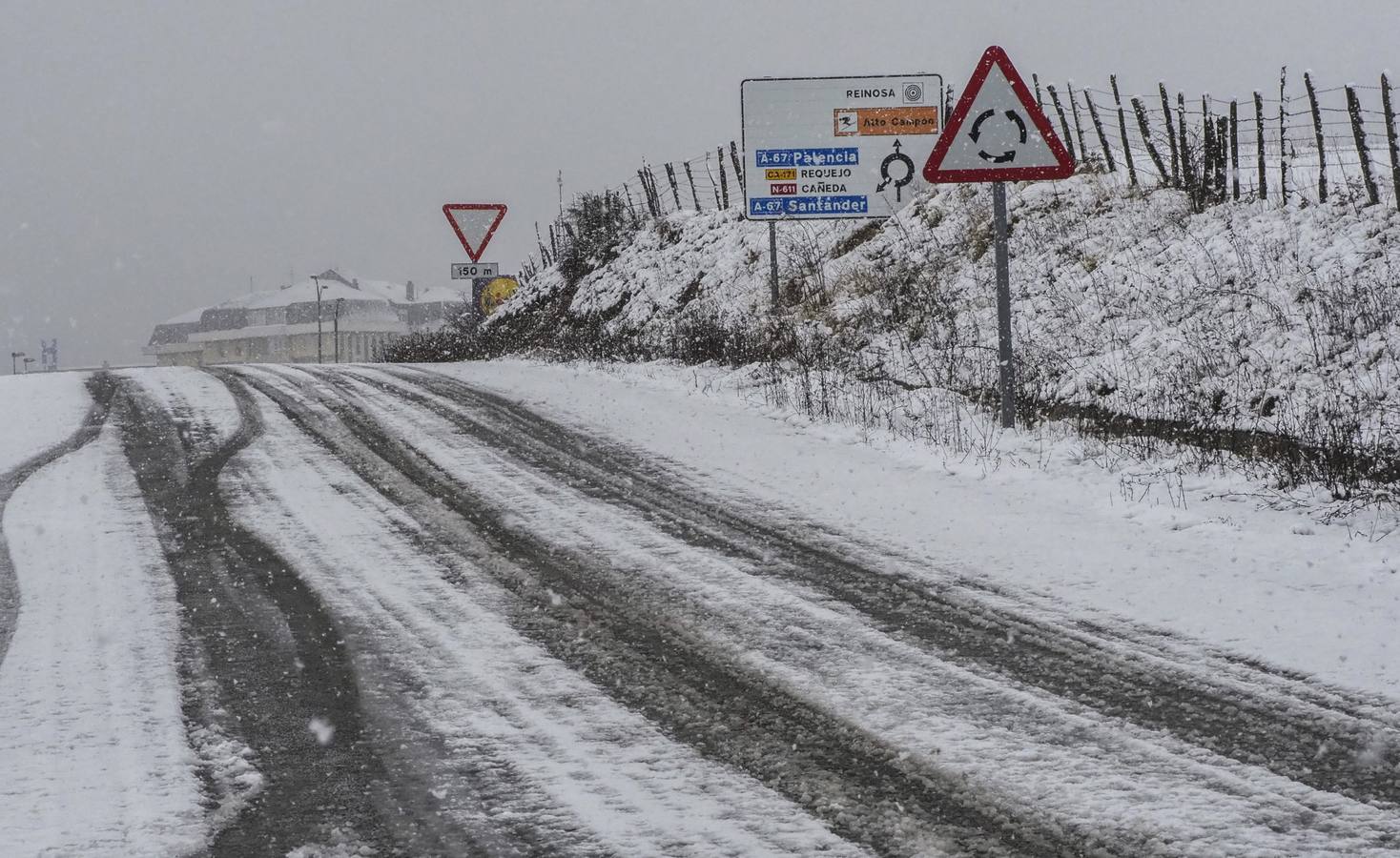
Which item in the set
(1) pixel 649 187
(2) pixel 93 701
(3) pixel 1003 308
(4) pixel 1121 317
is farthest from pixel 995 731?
(1) pixel 649 187

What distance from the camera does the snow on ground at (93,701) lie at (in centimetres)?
270

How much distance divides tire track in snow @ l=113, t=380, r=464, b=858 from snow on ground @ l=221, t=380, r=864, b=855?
0.14m

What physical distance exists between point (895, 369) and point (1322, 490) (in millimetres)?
6329

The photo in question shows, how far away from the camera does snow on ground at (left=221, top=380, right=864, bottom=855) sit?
2.63m

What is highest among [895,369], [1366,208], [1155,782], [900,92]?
[900,92]

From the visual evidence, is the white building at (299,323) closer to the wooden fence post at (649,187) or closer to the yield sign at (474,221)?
the wooden fence post at (649,187)

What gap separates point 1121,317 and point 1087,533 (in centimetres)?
680

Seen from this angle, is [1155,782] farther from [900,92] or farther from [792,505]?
[900,92]

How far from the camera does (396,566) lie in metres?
5.05

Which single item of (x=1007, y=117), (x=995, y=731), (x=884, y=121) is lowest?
(x=995, y=731)

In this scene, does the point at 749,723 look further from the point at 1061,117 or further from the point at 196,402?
the point at 1061,117

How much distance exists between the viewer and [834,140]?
1672 centimetres

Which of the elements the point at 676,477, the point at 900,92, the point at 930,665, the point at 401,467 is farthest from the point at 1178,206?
the point at 930,665

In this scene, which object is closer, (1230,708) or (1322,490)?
(1230,708)
